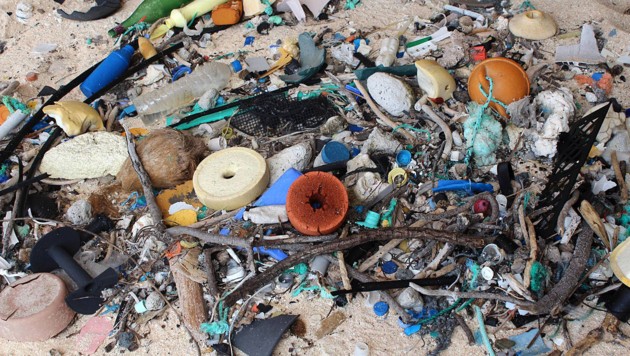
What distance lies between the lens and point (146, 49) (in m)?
4.04

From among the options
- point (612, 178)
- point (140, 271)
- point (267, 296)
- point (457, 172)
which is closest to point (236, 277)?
point (267, 296)

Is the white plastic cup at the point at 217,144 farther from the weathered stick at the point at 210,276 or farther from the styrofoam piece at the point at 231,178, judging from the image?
the weathered stick at the point at 210,276

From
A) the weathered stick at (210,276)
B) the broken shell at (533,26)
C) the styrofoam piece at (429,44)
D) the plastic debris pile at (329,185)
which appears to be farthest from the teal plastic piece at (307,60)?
the weathered stick at (210,276)

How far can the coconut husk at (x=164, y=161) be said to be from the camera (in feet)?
10.3

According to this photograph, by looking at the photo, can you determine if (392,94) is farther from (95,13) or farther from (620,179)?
(95,13)

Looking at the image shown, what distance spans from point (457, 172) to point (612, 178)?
0.85 m

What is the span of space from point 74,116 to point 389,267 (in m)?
2.26

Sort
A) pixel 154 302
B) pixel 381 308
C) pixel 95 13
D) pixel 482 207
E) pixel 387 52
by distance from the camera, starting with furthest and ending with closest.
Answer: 1. pixel 95 13
2. pixel 387 52
3. pixel 482 207
4. pixel 154 302
5. pixel 381 308

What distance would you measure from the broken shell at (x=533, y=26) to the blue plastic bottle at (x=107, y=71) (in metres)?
2.86

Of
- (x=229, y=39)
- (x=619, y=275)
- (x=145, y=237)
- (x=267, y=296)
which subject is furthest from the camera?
(x=229, y=39)

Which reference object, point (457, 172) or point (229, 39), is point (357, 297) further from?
point (229, 39)

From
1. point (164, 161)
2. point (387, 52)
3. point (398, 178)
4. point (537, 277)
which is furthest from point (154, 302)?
point (387, 52)

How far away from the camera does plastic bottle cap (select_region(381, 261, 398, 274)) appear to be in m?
2.71

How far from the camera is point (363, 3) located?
4406mm
